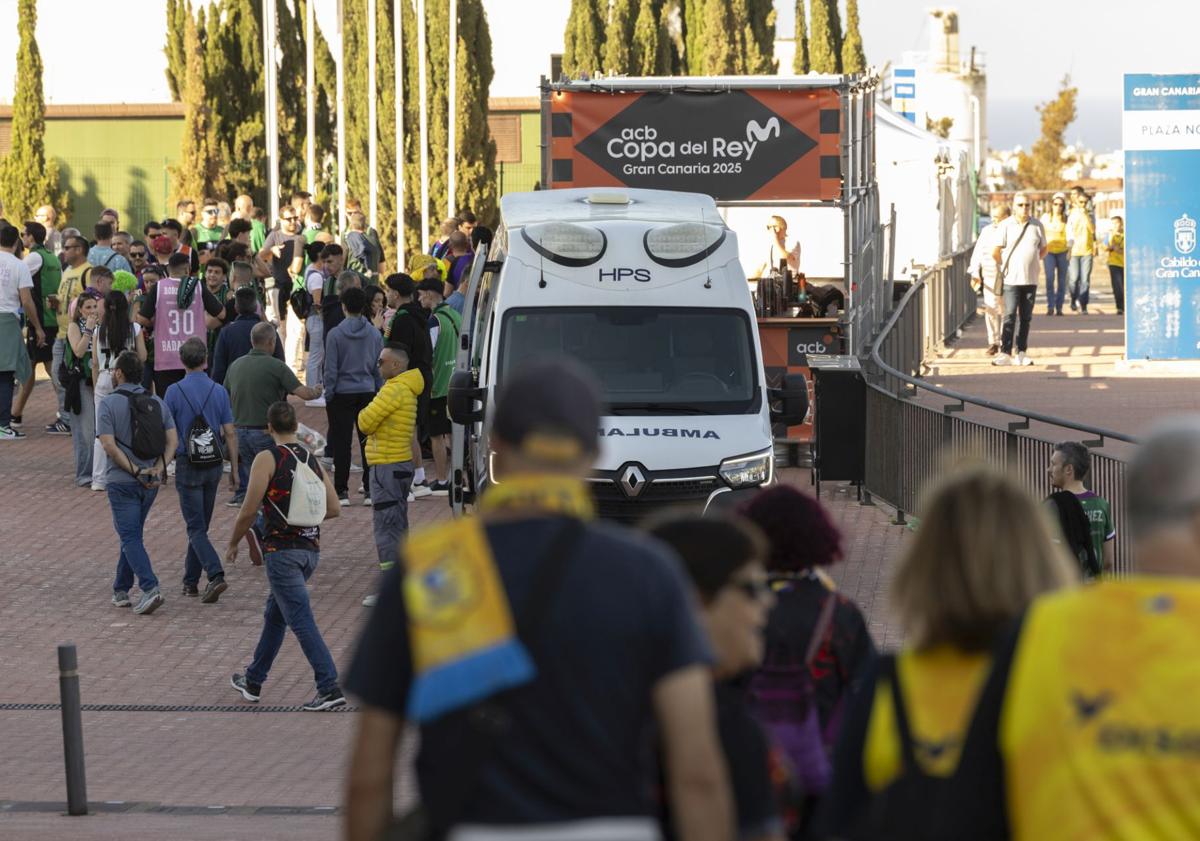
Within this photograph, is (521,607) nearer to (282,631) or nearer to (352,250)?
(282,631)

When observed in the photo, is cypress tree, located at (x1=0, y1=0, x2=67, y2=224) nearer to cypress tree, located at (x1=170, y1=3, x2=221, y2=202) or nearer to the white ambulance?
cypress tree, located at (x1=170, y1=3, x2=221, y2=202)

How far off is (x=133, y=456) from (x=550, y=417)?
9703 mm

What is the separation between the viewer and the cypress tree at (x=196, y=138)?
3991 cm

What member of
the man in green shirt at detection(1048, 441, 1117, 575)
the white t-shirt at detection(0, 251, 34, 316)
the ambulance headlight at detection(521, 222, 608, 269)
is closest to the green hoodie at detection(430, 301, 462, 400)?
the ambulance headlight at detection(521, 222, 608, 269)

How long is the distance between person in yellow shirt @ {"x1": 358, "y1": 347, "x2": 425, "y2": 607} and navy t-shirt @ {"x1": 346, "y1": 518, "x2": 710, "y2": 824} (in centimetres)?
962

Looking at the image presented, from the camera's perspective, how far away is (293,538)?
1046cm

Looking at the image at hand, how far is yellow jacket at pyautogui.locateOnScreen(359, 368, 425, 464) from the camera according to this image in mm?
13117

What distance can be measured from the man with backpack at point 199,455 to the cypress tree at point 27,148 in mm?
30167

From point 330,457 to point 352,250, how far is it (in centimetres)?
464

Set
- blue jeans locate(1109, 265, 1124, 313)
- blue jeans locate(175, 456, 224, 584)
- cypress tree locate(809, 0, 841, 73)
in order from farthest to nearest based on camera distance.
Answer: cypress tree locate(809, 0, 841, 73)
blue jeans locate(1109, 265, 1124, 313)
blue jeans locate(175, 456, 224, 584)

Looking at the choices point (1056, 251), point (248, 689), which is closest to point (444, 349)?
point (248, 689)

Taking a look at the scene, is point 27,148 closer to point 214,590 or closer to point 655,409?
point 214,590

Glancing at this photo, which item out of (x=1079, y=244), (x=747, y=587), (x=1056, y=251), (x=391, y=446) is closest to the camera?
(x=747, y=587)

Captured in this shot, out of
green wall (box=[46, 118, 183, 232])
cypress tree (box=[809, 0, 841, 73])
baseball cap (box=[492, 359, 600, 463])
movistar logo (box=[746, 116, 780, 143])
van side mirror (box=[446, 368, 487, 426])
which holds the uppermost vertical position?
cypress tree (box=[809, 0, 841, 73])
